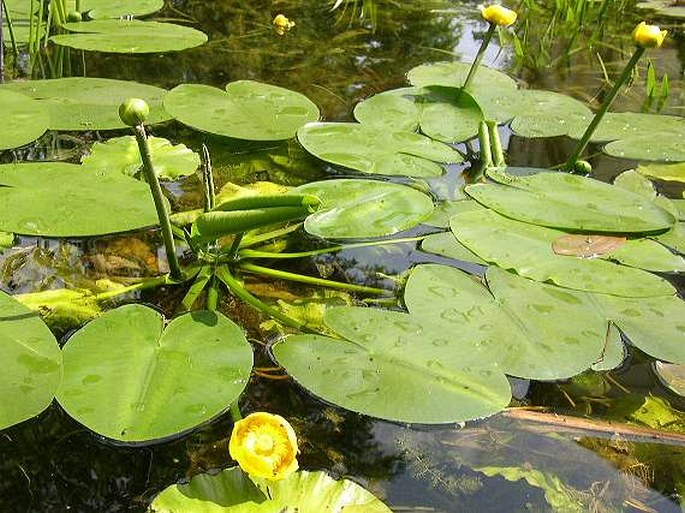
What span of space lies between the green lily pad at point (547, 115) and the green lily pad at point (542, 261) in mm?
582

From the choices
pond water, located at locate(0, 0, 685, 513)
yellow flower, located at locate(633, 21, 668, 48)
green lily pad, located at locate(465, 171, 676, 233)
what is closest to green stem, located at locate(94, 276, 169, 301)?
pond water, located at locate(0, 0, 685, 513)

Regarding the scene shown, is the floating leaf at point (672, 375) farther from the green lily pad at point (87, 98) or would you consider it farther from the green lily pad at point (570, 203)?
the green lily pad at point (87, 98)

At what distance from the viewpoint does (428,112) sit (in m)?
1.96

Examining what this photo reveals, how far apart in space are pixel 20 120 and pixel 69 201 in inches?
16.2

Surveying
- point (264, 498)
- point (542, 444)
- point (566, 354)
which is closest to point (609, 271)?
point (566, 354)

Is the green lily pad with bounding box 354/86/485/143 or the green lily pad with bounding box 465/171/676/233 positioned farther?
the green lily pad with bounding box 354/86/485/143

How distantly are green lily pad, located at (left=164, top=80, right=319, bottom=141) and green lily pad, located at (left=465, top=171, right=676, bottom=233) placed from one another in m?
0.55

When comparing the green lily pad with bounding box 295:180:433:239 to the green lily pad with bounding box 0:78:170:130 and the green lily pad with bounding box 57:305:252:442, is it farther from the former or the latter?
the green lily pad with bounding box 0:78:170:130

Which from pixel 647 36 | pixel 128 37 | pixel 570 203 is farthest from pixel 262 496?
pixel 128 37

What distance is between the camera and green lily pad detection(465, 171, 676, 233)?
1.48 metres

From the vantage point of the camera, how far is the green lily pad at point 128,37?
2.23 meters

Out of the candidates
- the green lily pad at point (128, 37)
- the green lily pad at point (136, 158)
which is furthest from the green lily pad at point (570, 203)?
the green lily pad at point (128, 37)

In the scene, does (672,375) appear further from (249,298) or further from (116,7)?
(116,7)

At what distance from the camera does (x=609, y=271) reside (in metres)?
1.37
